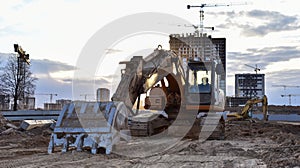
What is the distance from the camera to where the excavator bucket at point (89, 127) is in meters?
9.09

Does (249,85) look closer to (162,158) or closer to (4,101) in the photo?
(4,101)

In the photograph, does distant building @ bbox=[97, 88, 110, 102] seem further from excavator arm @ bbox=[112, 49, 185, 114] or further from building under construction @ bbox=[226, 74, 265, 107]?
building under construction @ bbox=[226, 74, 265, 107]

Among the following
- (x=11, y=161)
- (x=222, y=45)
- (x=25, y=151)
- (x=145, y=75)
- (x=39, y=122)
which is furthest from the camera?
(x=222, y=45)

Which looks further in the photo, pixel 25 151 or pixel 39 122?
pixel 39 122

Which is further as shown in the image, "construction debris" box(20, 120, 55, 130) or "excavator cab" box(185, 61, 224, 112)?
"construction debris" box(20, 120, 55, 130)

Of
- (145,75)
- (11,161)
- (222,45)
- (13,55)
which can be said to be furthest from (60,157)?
(222,45)

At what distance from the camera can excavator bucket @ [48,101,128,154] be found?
909cm

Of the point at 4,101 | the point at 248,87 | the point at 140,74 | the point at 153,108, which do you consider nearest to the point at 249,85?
the point at 248,87

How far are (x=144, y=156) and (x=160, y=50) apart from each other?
4.20 meters

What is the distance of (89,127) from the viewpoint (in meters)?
9.18

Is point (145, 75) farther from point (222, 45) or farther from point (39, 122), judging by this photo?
point (222, 45)

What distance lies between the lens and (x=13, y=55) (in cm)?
4322

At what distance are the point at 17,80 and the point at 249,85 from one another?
4913 cm

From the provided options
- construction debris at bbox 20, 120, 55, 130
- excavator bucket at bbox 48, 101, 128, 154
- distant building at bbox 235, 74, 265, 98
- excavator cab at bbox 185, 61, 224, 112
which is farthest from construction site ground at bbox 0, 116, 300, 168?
distant building at bbox 235, 74, 265, 98
